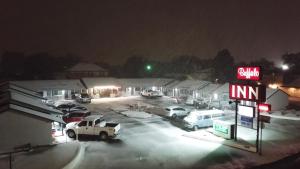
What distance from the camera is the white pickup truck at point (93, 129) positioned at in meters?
23.4

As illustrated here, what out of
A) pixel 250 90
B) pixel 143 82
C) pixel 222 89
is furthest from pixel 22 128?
pixel 143 82

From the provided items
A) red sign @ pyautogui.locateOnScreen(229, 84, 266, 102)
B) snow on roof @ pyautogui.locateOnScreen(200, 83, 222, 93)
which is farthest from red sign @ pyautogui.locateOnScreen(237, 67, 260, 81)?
snow on roof @ pyautogui.locateOnScreen(200, 83, 222, 93)

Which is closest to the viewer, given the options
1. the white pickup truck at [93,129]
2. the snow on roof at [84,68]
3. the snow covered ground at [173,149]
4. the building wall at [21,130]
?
the snow covered ground at [173,149]

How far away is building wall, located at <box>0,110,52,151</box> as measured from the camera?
19.4m

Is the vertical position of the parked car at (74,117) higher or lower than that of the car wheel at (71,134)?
higher

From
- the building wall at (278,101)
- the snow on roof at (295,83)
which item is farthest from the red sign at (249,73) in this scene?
the snow on roof at (295,83)

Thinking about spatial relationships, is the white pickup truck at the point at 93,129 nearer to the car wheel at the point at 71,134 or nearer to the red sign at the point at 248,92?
the car wheel at the point at 71,134

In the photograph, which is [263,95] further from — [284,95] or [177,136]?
[284,95]

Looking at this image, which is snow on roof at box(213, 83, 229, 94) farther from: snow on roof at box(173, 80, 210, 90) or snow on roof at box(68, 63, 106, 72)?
snow on roof at box(68, 63, 106, 72)

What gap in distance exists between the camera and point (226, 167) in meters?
17.5

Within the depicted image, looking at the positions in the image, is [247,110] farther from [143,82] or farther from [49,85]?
[143,82]

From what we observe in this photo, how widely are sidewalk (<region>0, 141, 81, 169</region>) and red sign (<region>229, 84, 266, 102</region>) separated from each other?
1407cm

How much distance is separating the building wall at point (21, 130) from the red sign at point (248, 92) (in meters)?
16.0

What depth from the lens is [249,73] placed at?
22500 mm
